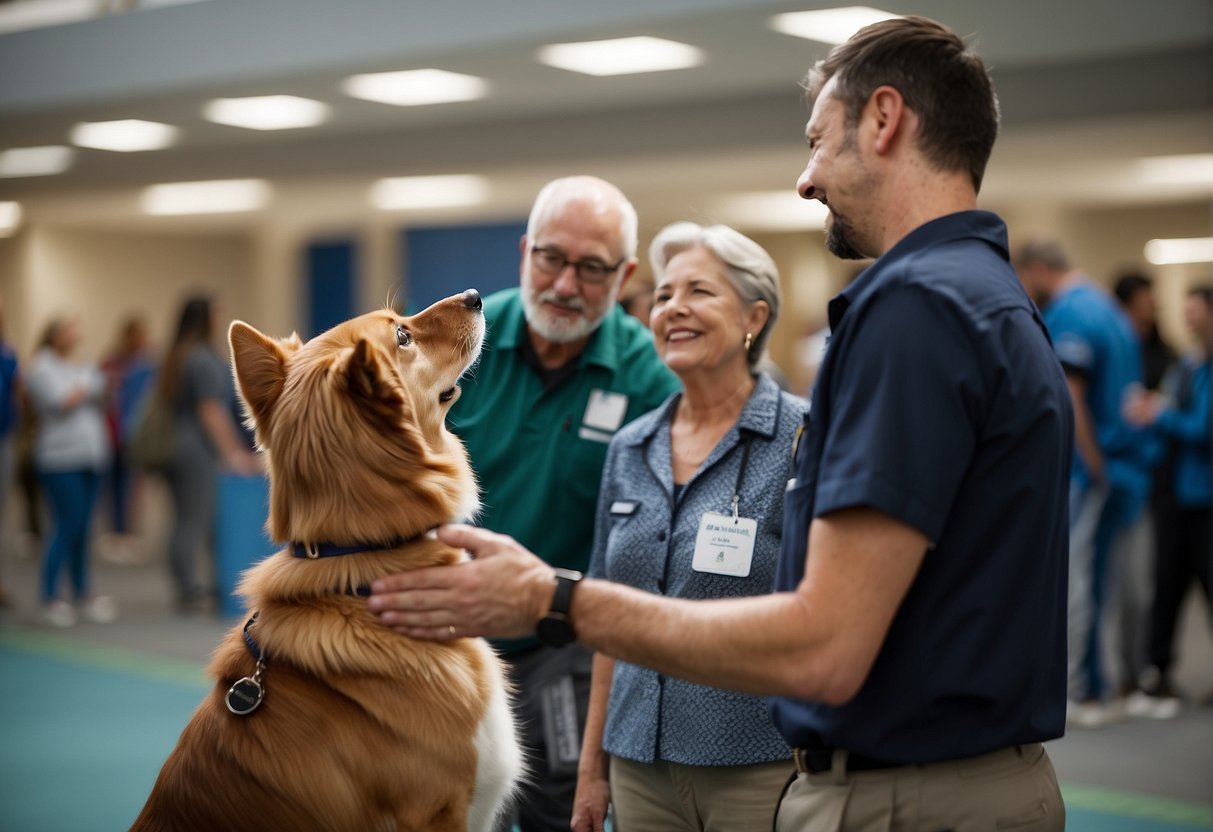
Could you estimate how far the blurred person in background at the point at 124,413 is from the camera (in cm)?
1361

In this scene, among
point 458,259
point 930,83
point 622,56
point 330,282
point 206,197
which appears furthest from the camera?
point 330,282

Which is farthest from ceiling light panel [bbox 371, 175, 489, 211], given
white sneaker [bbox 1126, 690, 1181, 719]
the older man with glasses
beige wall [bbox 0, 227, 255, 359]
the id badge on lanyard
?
the id badge on lanyard

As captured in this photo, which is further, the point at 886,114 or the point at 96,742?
the point at 96,742

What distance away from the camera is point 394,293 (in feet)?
10.2

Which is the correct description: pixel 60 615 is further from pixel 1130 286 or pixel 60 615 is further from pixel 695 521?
pixel 695 521

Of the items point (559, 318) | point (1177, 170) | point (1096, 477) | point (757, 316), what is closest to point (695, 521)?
point (757, 316)

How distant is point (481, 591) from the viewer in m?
1.92

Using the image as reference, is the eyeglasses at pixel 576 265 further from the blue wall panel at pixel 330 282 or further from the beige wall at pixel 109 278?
the beige wall at pixel 109 278

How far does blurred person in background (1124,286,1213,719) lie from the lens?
704 cm

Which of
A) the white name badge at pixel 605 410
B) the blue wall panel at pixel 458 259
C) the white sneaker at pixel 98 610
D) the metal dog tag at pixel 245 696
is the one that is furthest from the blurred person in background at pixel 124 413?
the metal dog tag at pixel 245 696

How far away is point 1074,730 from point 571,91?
6.37 m

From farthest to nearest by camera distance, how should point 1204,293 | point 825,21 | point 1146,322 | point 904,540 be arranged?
point 1146,322 → point 825,21 → point 1204,293 → point 904,540

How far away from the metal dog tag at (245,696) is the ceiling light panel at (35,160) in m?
12.7

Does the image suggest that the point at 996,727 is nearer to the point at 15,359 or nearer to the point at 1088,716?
the point at 1088,716
